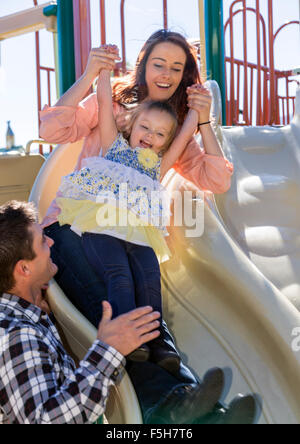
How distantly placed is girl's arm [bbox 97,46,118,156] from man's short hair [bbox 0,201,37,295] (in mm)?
427

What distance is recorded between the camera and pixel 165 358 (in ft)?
4.25

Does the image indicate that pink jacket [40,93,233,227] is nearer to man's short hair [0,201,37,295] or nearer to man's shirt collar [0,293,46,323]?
man's short hair [0,201,37,295]

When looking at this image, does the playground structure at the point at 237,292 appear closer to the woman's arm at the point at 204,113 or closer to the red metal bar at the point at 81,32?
the woman's arm at the point at 204,113

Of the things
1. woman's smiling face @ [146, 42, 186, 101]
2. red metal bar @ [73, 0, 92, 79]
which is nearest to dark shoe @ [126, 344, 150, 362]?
woman's smiling face @ [146, 42, 186, 101]

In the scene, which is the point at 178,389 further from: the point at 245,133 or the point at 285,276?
the point at 245,133

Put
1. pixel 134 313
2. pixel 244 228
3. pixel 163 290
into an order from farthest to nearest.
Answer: pixel 244 228 → pixel 163 290 → pixel 134 313

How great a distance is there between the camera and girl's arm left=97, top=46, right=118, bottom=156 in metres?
1.65

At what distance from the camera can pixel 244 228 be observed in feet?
7.15

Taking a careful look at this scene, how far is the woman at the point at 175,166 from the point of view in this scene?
1299 mm

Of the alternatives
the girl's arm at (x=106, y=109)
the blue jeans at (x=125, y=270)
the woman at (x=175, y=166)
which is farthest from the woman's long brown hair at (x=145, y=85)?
the blue jeans at (x=125, y=270)

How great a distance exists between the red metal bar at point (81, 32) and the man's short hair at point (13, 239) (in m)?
2.09

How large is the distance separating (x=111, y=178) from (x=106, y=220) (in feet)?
0.47
